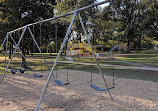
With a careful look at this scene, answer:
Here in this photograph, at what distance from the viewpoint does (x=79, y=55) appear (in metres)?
25.4

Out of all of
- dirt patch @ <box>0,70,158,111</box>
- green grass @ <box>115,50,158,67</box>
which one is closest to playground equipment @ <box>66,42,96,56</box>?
green grass @ <box>115,50,158,67</box>

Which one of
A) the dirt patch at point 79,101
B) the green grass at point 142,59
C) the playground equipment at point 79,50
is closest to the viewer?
the dirt patch at point 79,101

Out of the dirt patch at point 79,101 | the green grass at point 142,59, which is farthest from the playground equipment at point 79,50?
the dirt patch at point 79,101

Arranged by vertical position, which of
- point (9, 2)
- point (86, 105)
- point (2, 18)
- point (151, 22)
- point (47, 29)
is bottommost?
point (86, 105)

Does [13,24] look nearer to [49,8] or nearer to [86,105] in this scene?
[49,8]

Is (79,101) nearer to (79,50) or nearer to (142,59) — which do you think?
(142,59)

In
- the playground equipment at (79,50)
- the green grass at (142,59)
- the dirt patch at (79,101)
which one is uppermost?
the playground equipment at (79,50)

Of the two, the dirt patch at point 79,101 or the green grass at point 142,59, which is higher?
the green grass at point 142,59

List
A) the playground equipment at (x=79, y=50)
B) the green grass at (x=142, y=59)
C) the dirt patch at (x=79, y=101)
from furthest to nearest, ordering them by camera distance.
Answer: the playground equipment at (x=79, y=50)
the green grass at (x=142, y=59)
the dirt patch at (x=79, y=101)

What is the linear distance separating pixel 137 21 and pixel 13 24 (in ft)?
96.8

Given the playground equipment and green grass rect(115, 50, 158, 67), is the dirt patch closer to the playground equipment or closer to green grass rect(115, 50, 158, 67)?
green grass rect(115, 50, 158, 67)

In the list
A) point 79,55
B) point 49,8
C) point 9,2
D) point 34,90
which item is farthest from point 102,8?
point 34,90

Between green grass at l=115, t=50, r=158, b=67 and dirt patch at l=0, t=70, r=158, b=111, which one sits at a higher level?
green grass at l=115, t=50, r=158, b=67

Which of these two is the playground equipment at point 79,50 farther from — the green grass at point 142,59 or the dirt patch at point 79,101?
the dirt patch at point 79,101
